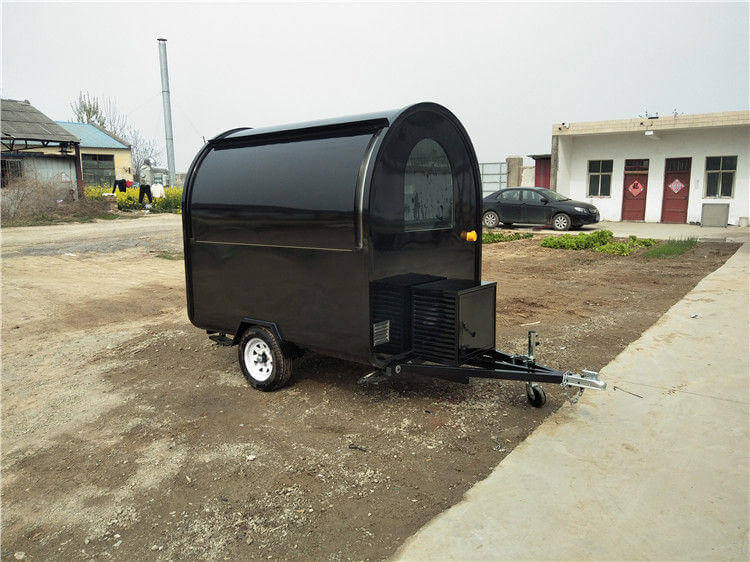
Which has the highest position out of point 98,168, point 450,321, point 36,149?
point 36,149

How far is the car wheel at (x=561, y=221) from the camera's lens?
2058cm

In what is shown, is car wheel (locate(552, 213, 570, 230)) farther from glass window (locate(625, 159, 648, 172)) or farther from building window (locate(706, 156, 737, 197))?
building window (locate(706, 156, 737, 197))

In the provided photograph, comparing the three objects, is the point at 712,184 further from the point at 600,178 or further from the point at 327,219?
the point at 327,219

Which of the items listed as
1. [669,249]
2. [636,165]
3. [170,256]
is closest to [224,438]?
[170,256]

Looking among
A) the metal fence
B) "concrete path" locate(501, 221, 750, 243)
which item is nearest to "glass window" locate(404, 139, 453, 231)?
"concrete path" locate(501, 221, 750, 243)

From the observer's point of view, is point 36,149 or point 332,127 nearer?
point 332,127

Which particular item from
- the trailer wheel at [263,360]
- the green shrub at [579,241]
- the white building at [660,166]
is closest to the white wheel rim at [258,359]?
the trailer wheel at [263,360]

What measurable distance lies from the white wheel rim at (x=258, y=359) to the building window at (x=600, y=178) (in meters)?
23.1

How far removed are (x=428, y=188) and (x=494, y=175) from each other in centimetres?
2742

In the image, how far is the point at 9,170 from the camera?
25.5 m

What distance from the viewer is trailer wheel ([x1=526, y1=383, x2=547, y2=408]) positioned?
4.89 metres

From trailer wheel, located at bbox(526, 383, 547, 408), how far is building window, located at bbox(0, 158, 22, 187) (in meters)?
26.6

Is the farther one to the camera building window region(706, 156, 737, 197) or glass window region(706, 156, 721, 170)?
glass window region(706, 156, 721, 170)

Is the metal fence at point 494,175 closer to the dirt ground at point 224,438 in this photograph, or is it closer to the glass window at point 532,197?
the glass window at point 532,197
